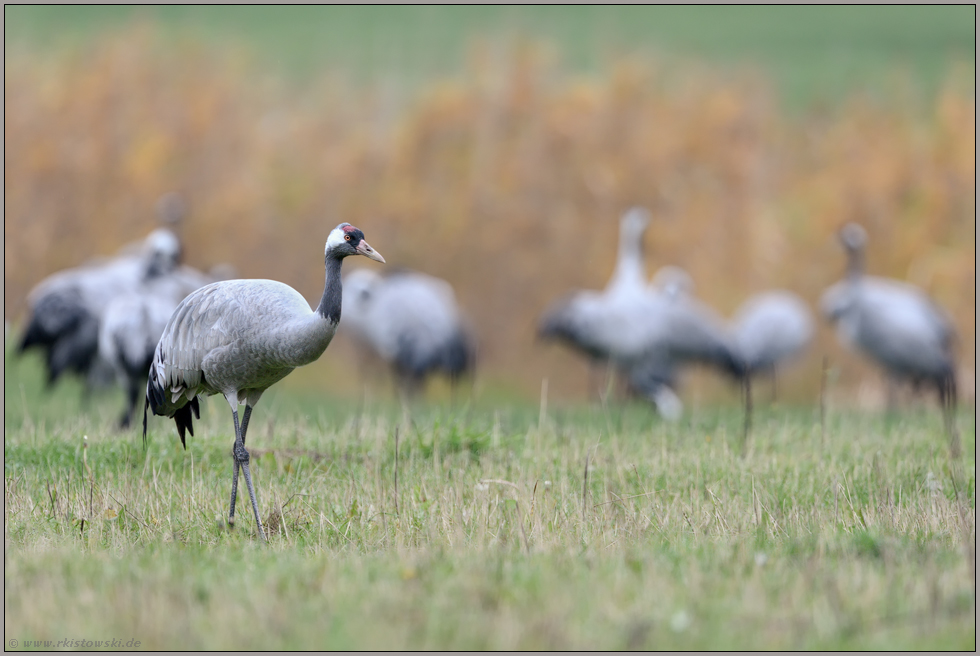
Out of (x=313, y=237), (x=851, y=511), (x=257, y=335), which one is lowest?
(x=851, y=511)

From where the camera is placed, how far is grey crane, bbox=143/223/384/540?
18.1 feet

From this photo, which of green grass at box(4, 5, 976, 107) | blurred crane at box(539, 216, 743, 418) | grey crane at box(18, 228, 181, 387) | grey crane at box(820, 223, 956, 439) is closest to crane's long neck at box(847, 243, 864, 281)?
grey crane at box(820, 223, 956, 439)

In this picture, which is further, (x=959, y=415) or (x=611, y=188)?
(x=611, y=188)

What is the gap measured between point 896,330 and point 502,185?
9528 mm

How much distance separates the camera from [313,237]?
21141mm

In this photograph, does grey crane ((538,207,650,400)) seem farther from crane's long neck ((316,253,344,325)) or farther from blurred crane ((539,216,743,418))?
crane's long neck ((316,253,344,325))

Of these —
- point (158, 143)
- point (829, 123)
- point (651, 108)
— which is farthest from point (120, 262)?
point (829, 123)

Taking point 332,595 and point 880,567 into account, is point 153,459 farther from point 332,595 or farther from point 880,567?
point 880,567

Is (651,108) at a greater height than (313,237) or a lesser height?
greater

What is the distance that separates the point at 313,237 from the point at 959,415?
13.5 meters

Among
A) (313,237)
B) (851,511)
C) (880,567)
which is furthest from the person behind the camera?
(313,237)

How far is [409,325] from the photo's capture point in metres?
14.3

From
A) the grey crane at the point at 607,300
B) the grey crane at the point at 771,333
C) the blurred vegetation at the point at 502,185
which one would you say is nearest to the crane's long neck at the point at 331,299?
the grey crane at the point at 607,300

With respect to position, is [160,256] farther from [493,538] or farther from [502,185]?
[502,185]
